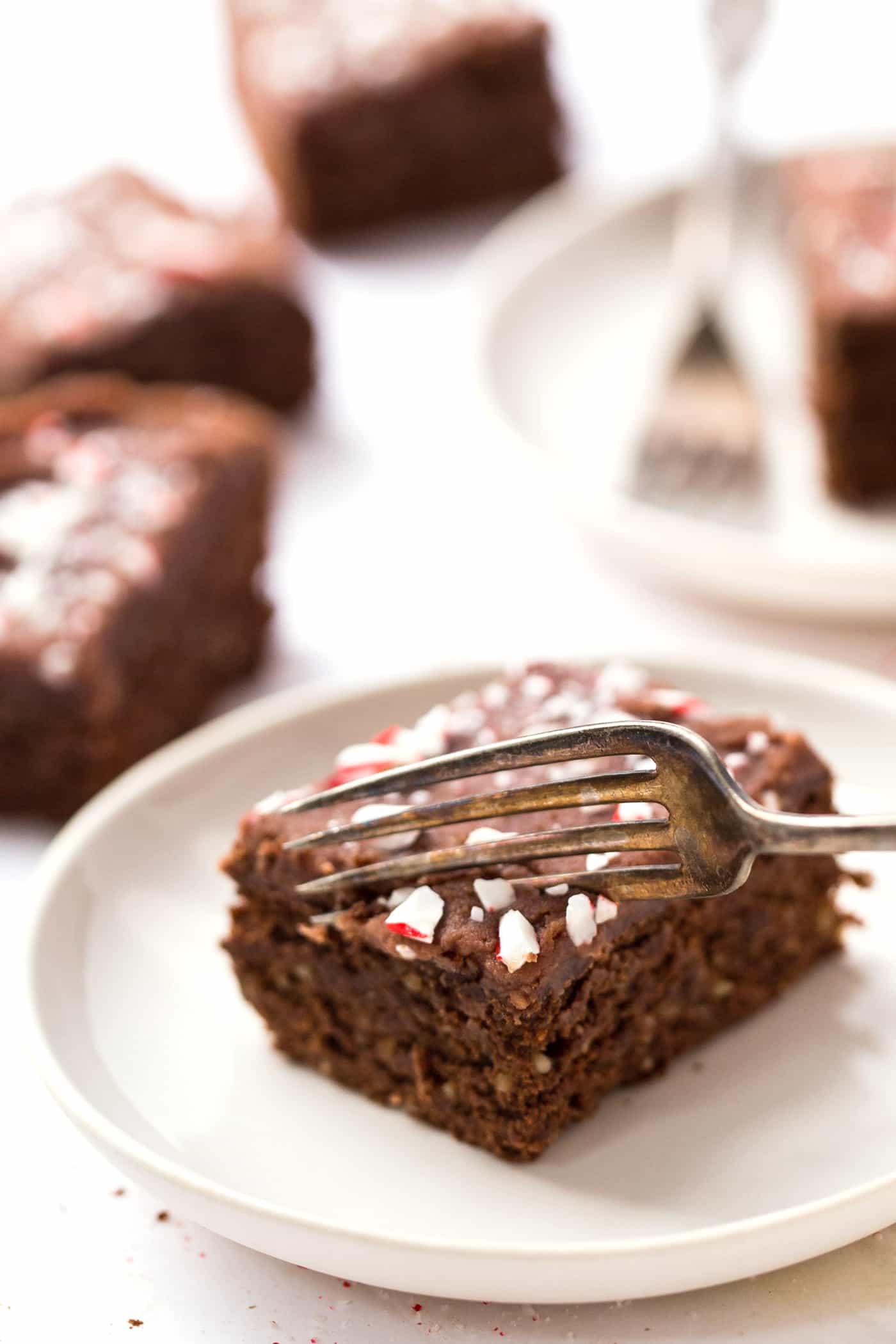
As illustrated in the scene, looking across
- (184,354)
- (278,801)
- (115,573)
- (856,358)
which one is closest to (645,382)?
(856,358)

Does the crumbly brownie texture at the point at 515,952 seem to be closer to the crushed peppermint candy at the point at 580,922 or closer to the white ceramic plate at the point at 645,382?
the crushed peppermint candy at the point at 580,922

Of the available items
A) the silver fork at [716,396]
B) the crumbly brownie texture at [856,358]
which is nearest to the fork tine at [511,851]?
the silver fork at [716,396]

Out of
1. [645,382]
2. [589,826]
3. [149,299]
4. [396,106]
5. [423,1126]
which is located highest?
[396,106]

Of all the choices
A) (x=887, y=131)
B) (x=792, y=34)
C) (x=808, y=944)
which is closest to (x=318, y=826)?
(x=808, y=944)

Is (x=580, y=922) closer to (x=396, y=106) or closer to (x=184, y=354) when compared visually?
(x=184, y=354)

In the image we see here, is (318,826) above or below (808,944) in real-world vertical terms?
above

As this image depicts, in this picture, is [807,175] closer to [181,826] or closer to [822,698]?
[822,698]
